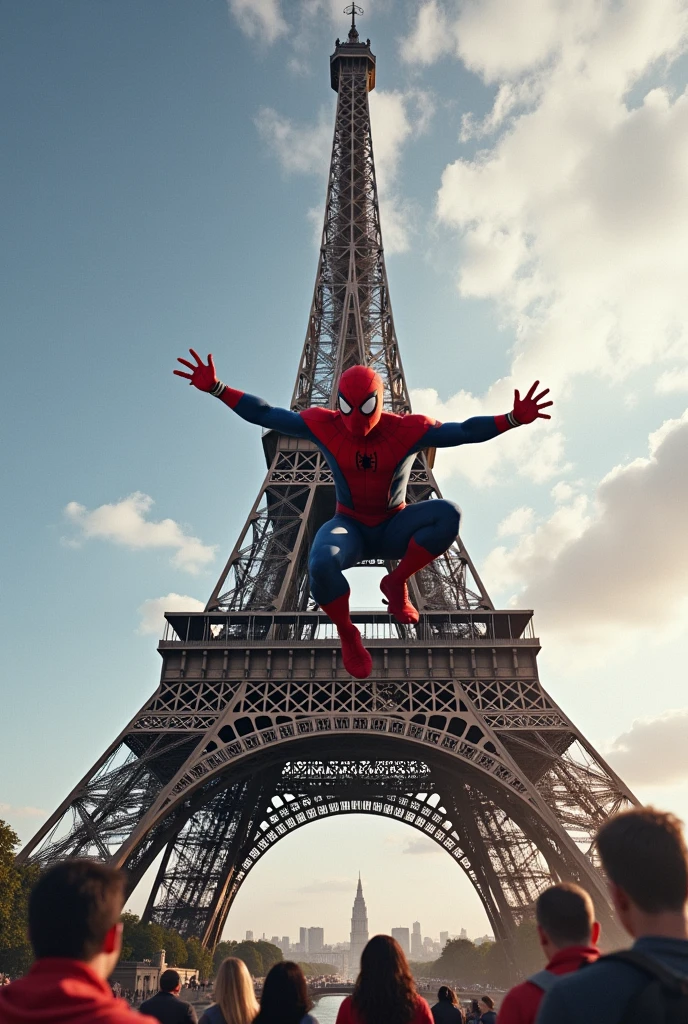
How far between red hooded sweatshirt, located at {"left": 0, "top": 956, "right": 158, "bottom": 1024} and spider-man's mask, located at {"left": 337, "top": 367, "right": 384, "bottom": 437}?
651cm

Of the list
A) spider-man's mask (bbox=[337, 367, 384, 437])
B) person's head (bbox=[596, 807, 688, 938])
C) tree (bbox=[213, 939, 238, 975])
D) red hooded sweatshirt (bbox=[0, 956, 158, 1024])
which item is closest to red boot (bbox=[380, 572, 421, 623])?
spider-man's mask (bbox=[337, 367, 384, 437])

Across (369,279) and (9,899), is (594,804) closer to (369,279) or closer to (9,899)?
(9,899)

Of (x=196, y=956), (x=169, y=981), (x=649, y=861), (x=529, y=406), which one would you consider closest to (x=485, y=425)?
(x=529, y=406)

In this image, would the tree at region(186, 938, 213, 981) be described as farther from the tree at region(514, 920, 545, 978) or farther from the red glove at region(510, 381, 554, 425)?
the red glove at region(510, 381, 554, 425)

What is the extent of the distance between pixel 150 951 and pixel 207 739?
1390cm

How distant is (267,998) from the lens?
4.23 m

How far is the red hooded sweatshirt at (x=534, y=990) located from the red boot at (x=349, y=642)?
5.36 metres

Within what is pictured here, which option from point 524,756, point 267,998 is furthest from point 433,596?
point 267,998

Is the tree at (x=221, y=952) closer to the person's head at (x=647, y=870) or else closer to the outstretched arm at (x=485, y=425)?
the outstretched arm at (x=485, y=425)

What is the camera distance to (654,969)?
6.77ft

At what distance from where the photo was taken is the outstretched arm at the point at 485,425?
898 centimetres

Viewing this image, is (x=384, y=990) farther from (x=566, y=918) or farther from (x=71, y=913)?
(x=71, y=913)

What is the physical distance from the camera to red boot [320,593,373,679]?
27.0 ft

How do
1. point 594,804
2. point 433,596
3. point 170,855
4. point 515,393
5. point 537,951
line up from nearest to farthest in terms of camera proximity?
1. point 515,393
2. point 594,804
3. point 433,596
4. point 170,855
5. point 537,951
